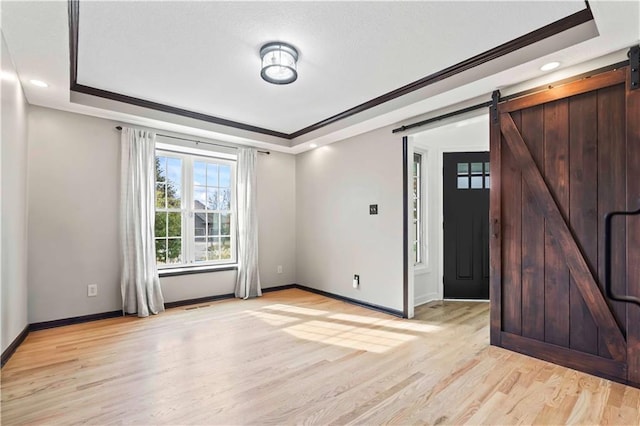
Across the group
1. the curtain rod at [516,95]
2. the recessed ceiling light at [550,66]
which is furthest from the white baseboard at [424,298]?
the recessed ceiling light at [550,66]

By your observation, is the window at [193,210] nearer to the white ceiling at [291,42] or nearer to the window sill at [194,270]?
the window sill at [194,270]

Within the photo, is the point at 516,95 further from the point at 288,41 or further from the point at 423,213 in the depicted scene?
the point at 423,213

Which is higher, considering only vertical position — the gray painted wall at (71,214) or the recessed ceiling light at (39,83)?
the recessed ceiling light at (39,83)

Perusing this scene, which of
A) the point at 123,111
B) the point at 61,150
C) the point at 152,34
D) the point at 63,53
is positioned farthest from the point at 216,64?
the point at 61,150

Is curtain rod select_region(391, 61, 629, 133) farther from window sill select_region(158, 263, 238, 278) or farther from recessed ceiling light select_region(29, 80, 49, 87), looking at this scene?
recessed ceiling light select_region(29, 80, 49, 87)

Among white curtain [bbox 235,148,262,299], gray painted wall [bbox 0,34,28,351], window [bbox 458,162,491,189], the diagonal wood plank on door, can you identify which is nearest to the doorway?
window [bbox 458,162,491,189]

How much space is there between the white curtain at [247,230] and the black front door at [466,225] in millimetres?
2869

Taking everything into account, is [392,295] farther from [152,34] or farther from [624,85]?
[152,34]

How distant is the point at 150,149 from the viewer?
Result: 4.03 meters

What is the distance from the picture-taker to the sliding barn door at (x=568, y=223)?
224 cm

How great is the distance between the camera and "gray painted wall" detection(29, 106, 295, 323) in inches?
132

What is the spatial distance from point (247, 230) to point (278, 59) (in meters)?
2.86

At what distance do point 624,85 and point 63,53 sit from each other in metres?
3.99

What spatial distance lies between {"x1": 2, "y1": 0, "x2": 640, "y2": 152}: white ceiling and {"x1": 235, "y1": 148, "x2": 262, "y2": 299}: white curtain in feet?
4.27
